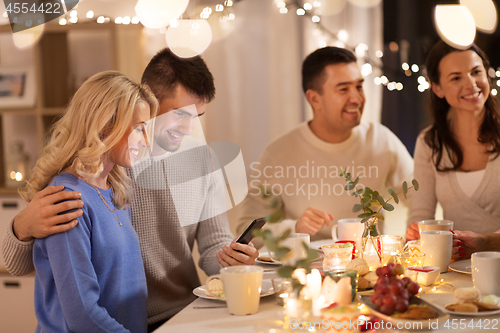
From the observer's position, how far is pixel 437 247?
1.06m

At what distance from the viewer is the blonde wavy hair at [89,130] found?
105 centimetres

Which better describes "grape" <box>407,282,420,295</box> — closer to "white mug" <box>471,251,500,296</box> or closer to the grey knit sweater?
"white mug" <box>471,251,500,296</box>

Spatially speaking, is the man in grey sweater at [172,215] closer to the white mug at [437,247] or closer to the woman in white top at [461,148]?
the white mug at [437,247]

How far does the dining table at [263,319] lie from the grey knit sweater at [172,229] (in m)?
0.45

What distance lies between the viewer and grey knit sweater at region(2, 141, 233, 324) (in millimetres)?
1377

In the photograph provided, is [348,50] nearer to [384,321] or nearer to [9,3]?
[384,321]

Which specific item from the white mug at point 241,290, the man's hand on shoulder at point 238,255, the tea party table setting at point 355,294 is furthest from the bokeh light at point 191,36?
the white mug at point 241,290

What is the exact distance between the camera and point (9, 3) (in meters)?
2.30

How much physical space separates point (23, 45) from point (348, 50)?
1728 mm

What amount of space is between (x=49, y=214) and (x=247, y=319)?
1.55 feet

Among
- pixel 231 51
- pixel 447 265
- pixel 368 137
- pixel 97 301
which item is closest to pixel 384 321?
pixel 447 265

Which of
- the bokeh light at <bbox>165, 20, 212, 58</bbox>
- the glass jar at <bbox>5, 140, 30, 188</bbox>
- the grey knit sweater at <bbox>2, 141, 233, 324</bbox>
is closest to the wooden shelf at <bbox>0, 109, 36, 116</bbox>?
the glass jar at <bbox>5, 140, 30, 188</bbox>

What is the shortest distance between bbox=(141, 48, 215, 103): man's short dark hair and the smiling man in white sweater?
1.46 ft

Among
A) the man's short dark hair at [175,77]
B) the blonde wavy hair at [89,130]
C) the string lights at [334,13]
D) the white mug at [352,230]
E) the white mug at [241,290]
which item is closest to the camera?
the white mug at [241,290]
